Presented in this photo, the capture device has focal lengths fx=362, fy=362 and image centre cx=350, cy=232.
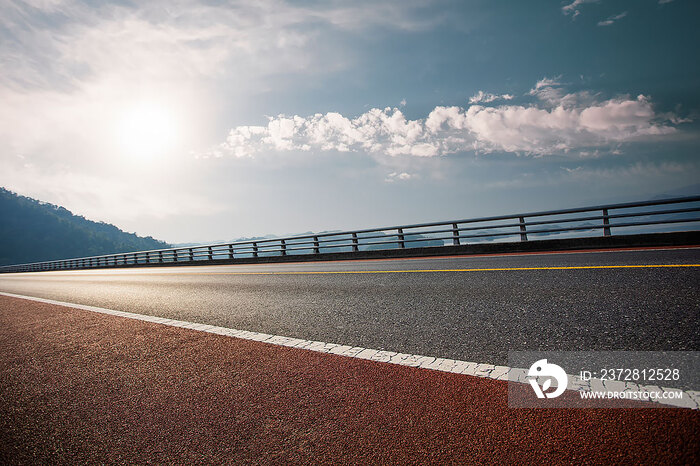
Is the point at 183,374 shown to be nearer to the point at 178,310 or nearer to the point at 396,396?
the point at 396,396

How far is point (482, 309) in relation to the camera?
4.67m

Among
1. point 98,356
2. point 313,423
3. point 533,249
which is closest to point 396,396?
point 313,423

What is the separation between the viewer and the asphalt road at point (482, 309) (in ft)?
11.0

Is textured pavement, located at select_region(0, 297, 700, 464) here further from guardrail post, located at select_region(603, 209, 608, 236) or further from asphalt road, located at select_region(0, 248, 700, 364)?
guardrail post, located at select_region(603, 209, 608, 236)

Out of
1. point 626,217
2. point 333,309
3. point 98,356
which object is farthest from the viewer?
point 626,217

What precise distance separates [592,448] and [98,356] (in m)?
4.68

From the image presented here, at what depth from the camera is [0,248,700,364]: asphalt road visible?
336 cm

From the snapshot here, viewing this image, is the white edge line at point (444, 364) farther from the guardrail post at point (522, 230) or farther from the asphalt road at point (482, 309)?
the guardrail post at point (522, 230)

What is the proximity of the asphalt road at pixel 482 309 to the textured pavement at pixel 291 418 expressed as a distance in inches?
31.1

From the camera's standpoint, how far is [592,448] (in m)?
1.74
